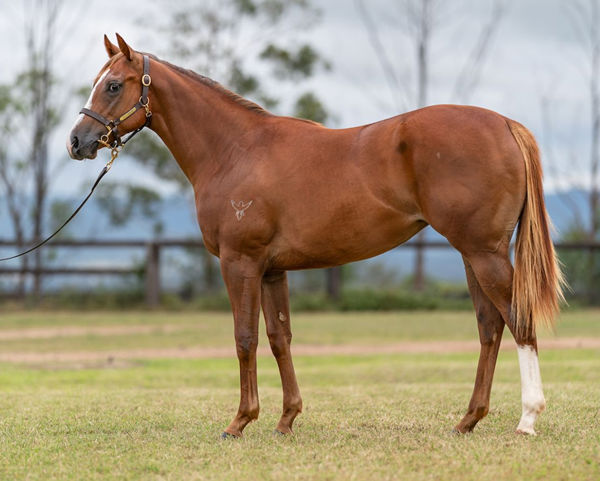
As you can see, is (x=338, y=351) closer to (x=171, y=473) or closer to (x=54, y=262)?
(x=171, y=473)

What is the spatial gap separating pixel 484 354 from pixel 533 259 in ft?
2.62

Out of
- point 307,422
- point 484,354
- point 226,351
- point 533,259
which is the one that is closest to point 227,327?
point 226,351

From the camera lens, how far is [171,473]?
190 inches

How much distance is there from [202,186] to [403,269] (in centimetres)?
2409

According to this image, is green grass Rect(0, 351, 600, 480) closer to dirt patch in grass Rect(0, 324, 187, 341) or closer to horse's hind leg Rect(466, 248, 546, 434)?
horse's hind leg Rect(466, 248, 546, 434)

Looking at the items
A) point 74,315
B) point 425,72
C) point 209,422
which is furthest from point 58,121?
point 209,422

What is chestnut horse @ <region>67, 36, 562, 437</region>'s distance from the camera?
5.46m

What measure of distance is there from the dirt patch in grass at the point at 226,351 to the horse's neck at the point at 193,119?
7.48 m

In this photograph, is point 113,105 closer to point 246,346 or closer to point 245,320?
point 245,320

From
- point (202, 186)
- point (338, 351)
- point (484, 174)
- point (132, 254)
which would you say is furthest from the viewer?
point (132, 254)

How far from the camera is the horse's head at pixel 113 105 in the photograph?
6.10m

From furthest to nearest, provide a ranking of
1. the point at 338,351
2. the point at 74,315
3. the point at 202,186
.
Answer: the point at 74,315 → the point at 338,351 → the point at 202,186

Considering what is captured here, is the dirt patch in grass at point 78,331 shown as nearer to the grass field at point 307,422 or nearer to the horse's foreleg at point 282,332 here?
the grass field at point 307,422

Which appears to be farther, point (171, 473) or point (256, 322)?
point (256, 322)
